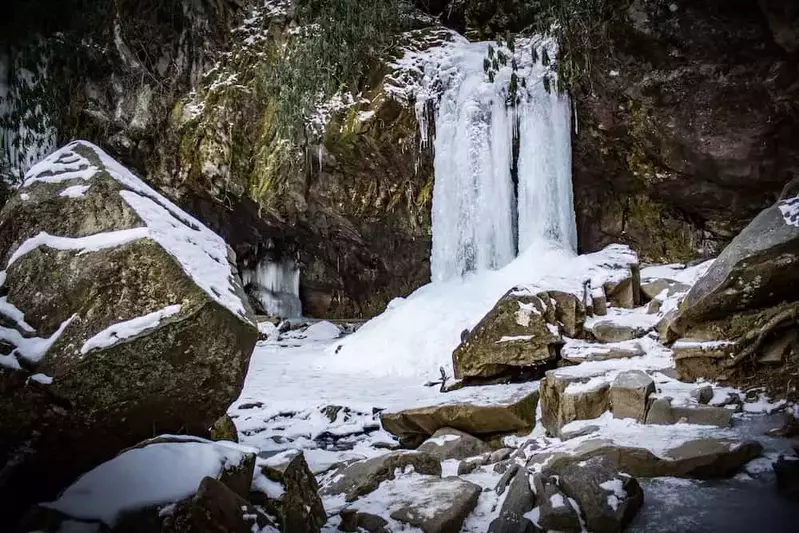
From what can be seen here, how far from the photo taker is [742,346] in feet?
16.4

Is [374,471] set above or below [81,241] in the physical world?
below

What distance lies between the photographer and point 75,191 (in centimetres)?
329

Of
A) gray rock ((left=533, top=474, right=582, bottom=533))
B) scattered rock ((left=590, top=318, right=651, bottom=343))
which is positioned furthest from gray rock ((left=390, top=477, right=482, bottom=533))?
scattered rock ((left=590, top=318, right=651, bottom=343))

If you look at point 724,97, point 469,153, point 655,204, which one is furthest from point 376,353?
point 724,97

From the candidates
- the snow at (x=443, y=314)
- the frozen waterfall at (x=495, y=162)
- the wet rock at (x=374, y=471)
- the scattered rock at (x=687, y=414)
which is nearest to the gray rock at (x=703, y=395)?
the scattered rock at (x=687, y=414)

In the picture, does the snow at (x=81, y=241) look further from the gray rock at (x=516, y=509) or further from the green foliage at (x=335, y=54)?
the green foliage at (x=335, y=54)

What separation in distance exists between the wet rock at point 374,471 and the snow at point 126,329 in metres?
1.61

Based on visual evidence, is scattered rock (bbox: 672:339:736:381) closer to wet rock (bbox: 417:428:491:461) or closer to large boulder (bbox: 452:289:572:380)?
large boulder (bbox: 452:289:572:380)

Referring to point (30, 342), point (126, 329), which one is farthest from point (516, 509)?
point (30, 342)

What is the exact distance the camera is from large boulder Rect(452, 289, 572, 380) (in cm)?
666

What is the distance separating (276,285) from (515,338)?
11.0 meters

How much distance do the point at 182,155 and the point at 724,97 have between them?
11464mm

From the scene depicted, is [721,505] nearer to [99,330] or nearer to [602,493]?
[602,493]

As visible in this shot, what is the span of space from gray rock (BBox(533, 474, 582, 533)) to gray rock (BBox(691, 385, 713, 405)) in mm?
2075
